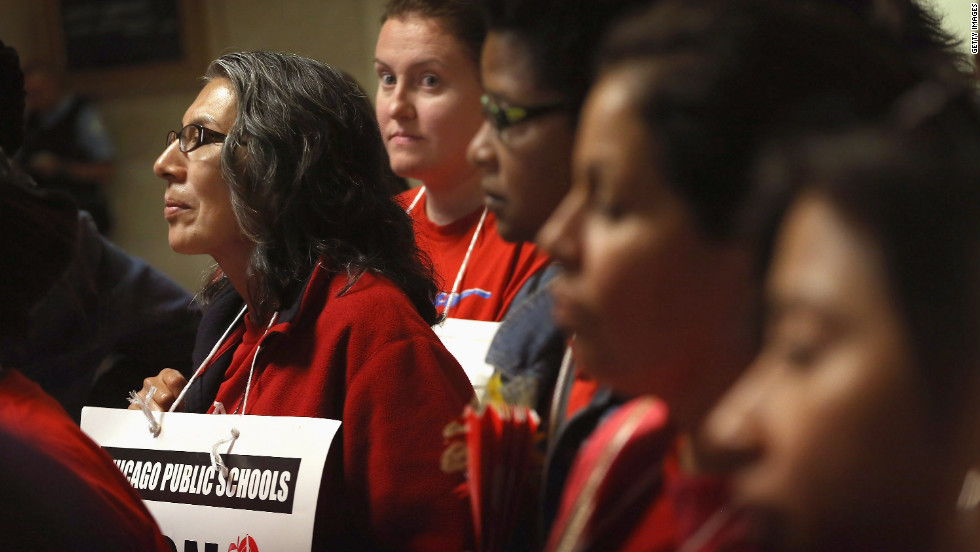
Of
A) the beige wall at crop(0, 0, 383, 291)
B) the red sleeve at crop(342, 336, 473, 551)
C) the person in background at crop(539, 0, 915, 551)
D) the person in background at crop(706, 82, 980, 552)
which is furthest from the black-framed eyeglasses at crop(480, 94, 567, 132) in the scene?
the beige wall at crop(0, 0, 383, 291)

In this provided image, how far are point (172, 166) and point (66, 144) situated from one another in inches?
179

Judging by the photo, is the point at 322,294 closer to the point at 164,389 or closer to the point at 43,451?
the point at 164,389

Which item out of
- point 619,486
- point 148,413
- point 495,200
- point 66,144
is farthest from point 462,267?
point 66,144

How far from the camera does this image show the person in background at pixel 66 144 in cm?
591

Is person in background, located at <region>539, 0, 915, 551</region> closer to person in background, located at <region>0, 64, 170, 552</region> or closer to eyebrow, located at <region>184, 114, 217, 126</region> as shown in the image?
person in background, located at <region>0, 64, 170, 552</region>

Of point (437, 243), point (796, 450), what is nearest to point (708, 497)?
point (796, 450)

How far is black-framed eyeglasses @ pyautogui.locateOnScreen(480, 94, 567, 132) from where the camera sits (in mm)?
1135

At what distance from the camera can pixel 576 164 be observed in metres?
0.88

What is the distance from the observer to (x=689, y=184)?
2.57 feet

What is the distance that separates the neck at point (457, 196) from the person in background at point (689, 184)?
158cm

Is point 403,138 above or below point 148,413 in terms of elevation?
above

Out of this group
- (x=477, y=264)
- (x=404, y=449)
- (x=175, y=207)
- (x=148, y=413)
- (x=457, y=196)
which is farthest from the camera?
(x=457, y=196)

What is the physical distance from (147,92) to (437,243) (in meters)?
4.59

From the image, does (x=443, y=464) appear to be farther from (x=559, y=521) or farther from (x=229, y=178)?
(x=229, y=178)
